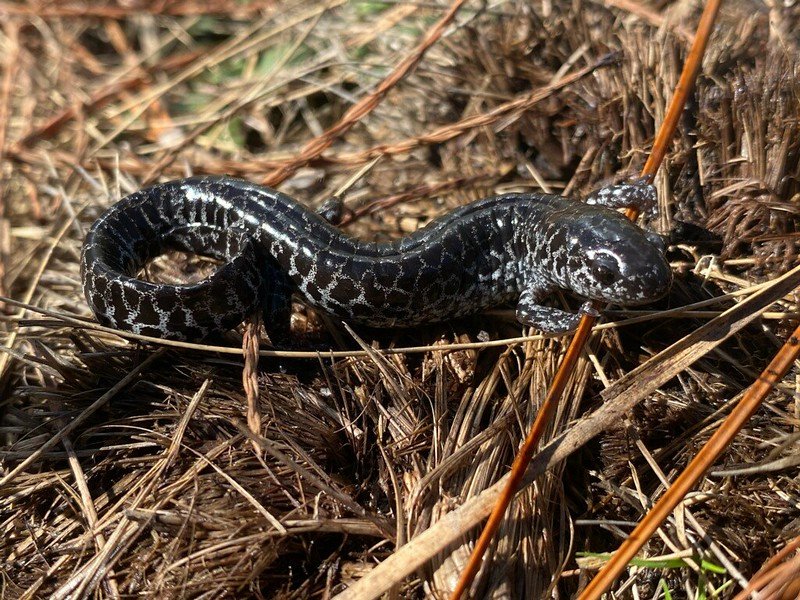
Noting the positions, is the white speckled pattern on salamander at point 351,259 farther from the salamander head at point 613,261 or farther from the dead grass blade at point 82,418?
the dead grass blade at point 82,418

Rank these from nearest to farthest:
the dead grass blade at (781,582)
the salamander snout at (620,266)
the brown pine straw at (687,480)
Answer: the dead grass blade at (781,582) < the brown pine straw at (687,480) < the salamander snout at (620,266)

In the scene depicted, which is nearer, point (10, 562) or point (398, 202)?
point (10, 562)

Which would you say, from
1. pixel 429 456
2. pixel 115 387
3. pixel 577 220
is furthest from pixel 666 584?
pixel 115 387

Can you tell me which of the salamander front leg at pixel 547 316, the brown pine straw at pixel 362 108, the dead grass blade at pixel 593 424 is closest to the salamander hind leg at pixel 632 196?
the salamander front leg at pixel 547 316

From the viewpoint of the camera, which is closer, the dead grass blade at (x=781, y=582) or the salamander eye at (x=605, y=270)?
the dead grass blade at (x=781, y=582)

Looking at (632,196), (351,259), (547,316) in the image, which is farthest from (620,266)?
(351,259)

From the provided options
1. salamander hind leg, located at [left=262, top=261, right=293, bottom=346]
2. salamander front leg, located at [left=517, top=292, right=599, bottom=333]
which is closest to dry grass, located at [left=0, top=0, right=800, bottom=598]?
salamander front leg, located at [left=517, top=292, right=599, bottom=333]

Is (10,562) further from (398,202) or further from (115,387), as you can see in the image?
(398,202)

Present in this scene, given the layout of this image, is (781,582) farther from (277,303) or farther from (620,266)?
(277,303)
